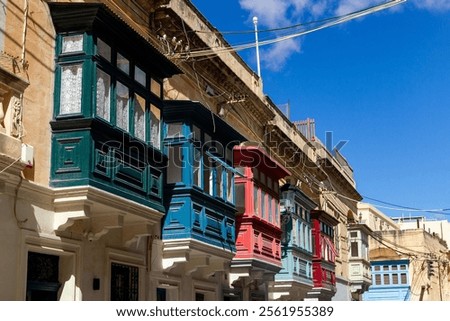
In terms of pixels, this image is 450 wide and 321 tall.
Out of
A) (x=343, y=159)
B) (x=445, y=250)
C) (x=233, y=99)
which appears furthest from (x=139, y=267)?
(x=445, y=250)

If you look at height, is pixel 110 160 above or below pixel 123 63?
below

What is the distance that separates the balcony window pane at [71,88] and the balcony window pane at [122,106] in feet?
2.73

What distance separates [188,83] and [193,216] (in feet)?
14.2

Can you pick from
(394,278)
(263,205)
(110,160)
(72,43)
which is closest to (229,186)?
(263,205)

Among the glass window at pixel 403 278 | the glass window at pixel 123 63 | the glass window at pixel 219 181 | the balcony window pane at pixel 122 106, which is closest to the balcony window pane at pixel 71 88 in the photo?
the balcony window pane at pixel 122 106

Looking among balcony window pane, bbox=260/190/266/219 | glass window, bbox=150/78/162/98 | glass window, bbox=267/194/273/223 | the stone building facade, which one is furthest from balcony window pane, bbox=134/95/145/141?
glass window, bbox=267/194/273/223

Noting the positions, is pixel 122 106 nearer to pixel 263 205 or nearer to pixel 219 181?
pixel 219 181

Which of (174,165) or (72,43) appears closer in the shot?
(72,43)

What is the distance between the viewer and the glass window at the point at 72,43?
12406mm

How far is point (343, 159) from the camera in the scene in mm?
38938

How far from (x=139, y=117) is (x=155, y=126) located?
71 cm

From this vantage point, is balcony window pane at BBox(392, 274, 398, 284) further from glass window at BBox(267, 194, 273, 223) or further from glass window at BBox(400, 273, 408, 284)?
glass window at BBox(267, 194, 273, 223)

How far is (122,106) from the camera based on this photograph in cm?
1298

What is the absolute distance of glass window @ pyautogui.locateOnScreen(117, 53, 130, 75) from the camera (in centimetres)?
1313
